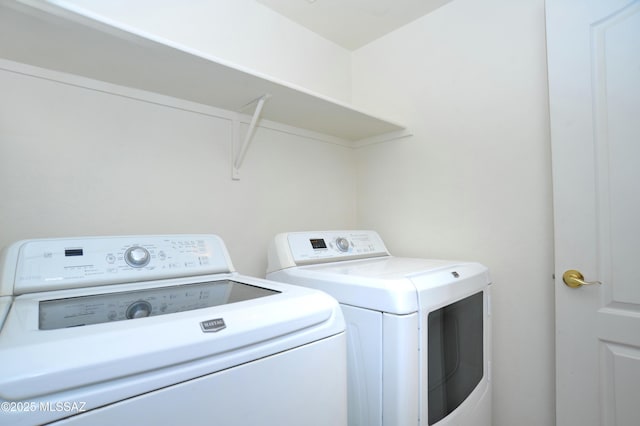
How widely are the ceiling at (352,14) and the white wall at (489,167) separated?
3.3 inches

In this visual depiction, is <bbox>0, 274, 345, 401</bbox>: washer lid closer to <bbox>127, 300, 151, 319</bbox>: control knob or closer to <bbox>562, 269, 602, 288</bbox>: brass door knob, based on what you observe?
<bbox>127, 300, 151, 319</bbox>: control knob

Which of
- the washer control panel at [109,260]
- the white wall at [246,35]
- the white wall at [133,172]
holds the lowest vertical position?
the washer control panel at [109,260]

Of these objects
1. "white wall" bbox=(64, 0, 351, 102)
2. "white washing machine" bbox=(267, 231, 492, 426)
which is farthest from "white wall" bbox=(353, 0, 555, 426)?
"white wall" bbox=(64, 0, 351, 102)

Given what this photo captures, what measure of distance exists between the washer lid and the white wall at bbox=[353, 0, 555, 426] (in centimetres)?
116

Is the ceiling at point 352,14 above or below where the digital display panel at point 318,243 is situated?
above

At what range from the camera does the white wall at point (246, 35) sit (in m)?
1.41

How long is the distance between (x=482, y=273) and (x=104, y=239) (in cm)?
147

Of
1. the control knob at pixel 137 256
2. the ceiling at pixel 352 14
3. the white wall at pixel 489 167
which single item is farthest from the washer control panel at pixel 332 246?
the ceiling at pixel 352 14

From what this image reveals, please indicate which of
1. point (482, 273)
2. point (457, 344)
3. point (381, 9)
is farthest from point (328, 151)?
point (457, 344)

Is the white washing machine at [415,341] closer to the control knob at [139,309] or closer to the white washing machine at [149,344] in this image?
the white washing machine at [149,344]

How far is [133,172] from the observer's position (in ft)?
4.53

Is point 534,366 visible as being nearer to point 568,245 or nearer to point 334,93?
point 568,245

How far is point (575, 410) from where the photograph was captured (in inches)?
50.9

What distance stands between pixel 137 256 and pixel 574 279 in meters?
1.66
